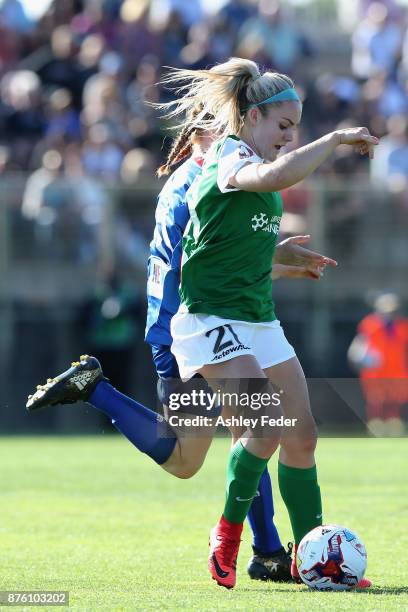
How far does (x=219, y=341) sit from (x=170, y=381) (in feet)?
2.34

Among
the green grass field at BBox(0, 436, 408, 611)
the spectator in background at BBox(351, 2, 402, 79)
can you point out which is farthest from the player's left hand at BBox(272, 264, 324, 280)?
the spectator in background at BBox(351, 2, 402, 79)

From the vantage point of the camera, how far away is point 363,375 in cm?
1780

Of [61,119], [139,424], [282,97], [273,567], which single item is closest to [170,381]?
[139,424]

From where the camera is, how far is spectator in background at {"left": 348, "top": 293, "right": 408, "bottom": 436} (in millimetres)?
17391

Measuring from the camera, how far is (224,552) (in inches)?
249

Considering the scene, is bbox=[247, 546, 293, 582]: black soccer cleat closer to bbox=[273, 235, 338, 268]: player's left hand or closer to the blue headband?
bbox=[273, 235, 338, 268]: player's left hand

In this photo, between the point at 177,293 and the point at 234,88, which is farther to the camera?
the point at 177,293

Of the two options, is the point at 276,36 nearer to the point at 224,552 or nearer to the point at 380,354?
the point at 380,354

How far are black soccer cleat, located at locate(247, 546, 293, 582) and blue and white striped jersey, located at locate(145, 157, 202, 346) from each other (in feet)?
3.85

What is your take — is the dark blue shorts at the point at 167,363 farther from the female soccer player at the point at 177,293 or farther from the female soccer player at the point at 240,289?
the female soccer player at the point at 240,289

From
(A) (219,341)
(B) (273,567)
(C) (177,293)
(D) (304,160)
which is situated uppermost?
(D) (304,160)

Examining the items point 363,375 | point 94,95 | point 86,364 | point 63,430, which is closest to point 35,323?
point 63,430

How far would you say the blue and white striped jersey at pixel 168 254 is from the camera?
22.2 feet

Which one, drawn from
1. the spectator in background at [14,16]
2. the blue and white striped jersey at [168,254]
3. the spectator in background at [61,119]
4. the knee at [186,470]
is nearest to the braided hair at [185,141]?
the blue and white striped jersey at [168,254]
